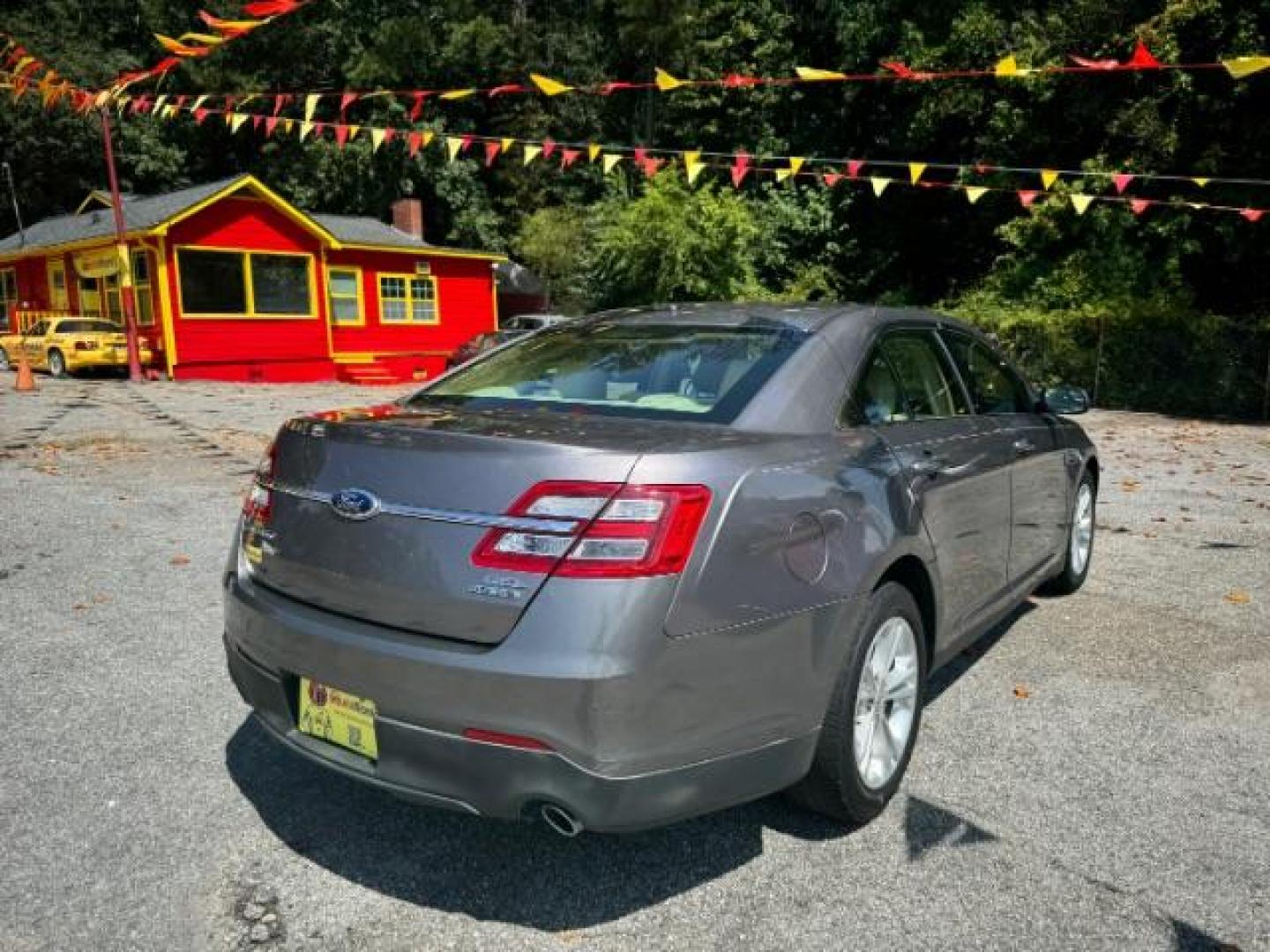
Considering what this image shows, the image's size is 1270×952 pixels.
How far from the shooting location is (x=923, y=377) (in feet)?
12.2

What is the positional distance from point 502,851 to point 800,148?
3701 cm

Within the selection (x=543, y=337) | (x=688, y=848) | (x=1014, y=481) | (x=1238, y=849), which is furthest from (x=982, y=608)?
(x=543, y=337)

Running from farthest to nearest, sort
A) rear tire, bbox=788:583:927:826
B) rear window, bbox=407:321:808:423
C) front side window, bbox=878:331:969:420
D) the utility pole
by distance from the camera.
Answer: the utility pole
front side window, bbox=878:331:969:420
rear window, bbox=407:321:808:423
rear tire, bbox=788:583:927:826

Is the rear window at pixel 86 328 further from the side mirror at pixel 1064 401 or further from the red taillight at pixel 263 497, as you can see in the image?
the side mirror at pixel 1064 401

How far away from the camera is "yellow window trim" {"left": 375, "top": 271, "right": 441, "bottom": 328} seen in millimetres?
27406

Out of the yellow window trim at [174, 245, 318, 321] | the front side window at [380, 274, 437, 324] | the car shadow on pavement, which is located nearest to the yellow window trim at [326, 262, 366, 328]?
the yellow window trim at [174, 245, 318, 321]

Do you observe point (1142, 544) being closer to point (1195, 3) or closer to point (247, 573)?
point (247, 573)

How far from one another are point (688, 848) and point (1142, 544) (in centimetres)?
521

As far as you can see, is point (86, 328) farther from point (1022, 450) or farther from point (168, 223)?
point (1022, 450)

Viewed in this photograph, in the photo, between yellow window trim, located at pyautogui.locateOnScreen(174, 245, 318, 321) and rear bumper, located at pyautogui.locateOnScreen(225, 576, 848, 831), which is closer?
rear bumper, located at pyautogui.locateOnScreen(225, 576, 848, 831)

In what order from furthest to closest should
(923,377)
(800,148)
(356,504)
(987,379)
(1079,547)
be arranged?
(800,148) < (1079,547) < (987,379) < (923,377) < (356,504)

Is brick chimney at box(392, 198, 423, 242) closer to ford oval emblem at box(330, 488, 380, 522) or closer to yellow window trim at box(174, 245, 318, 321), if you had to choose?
yellow window trim at box(174, 245, 318, 321)

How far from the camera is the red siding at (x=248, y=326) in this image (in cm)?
2280

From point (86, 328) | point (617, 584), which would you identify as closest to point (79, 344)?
point (86, 328)
